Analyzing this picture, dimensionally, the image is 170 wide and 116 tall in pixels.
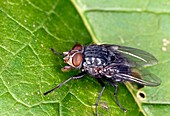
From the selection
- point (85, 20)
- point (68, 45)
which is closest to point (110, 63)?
point (68, 45)

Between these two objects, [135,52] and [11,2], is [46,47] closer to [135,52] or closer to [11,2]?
[11,2]

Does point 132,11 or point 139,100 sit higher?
point 132,11

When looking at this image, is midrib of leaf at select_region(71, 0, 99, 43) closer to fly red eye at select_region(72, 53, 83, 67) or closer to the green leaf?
the green leaf

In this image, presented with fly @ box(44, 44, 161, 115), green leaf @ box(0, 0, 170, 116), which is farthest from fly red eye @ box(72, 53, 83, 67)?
green leaf @ box(0, 0, 170, 116)

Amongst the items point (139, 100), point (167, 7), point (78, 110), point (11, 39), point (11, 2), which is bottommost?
point (139, 100)

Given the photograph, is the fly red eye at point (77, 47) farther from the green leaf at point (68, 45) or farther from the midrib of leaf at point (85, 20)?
the midrib of leaf at point (85, 20)

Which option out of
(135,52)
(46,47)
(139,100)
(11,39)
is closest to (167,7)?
(135,52)

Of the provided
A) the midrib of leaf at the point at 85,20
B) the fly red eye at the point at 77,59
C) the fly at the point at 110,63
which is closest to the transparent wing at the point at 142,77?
the fly at the point at 110,63
